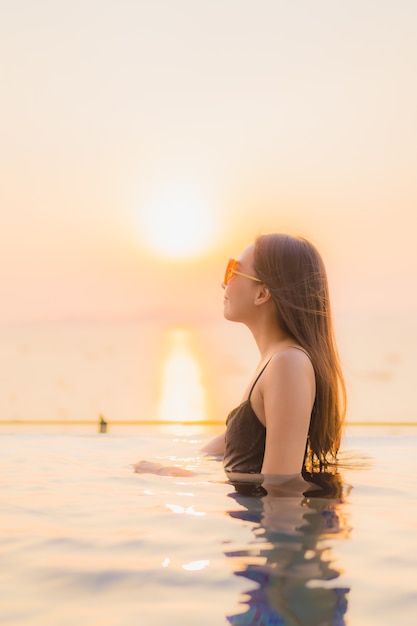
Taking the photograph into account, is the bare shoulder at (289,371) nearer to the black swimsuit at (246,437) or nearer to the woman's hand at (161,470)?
the black swimsuit at (246,437)

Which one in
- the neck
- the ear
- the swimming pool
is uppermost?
the ear

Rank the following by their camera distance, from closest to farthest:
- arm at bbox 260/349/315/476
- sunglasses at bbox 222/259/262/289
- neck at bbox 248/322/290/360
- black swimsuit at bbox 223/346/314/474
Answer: arm at bbox 260/349/315/476, black swimsuit at bbox 223/346/314/474, neck at bbox 248/322/290/360, sunglasses at bbox 222/259/262/289

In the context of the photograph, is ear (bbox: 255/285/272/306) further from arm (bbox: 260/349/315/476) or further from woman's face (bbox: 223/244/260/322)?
arm (bbox: 260/349/315/476)

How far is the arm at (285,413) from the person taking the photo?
4.00 metres

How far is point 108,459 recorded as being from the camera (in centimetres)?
694

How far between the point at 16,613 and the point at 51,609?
11 cm

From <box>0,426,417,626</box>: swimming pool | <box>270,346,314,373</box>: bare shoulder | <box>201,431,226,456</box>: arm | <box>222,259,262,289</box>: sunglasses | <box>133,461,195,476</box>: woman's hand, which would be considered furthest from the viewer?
<box>201,431,226,456</box>: arm

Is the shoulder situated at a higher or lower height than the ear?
lower

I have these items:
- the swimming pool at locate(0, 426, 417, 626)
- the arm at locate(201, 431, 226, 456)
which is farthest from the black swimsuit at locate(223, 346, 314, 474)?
the arm at locate(201, 431, 226, 456)

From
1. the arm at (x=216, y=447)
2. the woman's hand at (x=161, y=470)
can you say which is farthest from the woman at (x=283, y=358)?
the arm at (x=216, y=447)

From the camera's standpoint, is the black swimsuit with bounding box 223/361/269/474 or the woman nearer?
the woman

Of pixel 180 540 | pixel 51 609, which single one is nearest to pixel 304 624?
pixel 51 609

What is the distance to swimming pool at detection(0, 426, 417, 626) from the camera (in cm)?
212

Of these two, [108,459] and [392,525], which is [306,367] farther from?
[108,459]
